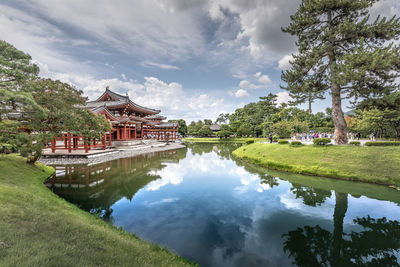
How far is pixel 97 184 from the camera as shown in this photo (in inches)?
421

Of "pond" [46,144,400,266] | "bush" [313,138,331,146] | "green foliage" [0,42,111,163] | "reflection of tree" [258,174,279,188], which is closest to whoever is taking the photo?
"pond" [46,144,400,266]

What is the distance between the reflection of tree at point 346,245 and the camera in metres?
4.60

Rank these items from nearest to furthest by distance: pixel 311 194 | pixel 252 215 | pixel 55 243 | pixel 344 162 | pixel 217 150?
pixel 55 243 < pixel 252 215 < pixel 311 194 < pixel 344 162 < pixel 217 150

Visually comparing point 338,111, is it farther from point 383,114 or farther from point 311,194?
point 311,194

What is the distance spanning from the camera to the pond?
4.95 m

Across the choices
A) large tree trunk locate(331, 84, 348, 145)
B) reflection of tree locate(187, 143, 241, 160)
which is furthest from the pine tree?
reflection of tree locate(187, 143, 241, 160)

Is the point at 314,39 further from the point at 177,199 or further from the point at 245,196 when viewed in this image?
the point at 177,199

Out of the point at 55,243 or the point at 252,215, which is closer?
the point at 55,243

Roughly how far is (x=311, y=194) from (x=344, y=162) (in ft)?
19.4

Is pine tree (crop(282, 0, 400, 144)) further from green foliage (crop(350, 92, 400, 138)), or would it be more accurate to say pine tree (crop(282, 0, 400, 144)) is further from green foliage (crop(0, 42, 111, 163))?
green foliage (crop(0, 42, 111, 163))

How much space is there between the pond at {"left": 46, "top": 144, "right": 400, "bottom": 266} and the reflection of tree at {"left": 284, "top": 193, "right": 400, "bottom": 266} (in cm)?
3

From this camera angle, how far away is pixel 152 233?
5.91 meters

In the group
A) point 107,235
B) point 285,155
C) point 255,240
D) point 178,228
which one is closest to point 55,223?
point 107,235

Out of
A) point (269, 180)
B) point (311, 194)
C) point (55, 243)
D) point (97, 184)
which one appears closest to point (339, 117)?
point (269, 180)
